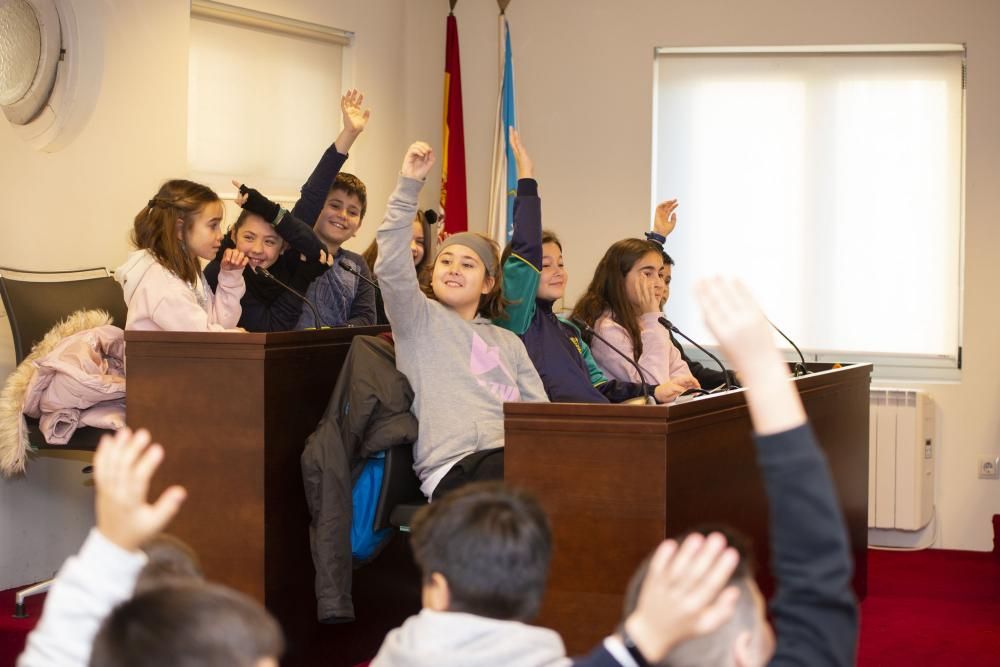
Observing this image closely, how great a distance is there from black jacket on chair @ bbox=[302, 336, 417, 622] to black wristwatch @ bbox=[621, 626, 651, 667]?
195 centimetres

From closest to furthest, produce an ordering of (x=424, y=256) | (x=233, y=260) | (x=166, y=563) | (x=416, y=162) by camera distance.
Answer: (x=166, y=563) → (x=416, y=162) → (x=233, y=260) → (x=424, y=256)

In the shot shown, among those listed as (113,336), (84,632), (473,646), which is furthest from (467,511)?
(113,336)

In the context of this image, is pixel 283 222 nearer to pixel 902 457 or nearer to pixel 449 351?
pixel 449 351

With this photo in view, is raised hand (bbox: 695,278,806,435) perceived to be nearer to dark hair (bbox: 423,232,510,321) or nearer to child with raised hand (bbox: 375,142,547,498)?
child with raised hand (bbox: 375,142,547,498)

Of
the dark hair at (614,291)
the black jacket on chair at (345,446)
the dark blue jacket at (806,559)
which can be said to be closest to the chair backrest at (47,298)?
the black jacket on chair at (345,446)

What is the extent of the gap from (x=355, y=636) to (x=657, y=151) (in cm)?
351

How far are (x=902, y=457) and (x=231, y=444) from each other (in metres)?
3.77

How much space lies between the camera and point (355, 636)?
3455mm

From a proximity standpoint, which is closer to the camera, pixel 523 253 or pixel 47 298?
pixel 523 253

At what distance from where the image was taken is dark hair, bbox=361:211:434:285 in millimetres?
4309

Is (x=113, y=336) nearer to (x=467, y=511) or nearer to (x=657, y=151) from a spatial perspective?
(x=467, y=511)

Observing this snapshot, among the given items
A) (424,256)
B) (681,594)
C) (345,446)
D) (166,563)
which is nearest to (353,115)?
(345,446)

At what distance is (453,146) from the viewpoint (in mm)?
6016

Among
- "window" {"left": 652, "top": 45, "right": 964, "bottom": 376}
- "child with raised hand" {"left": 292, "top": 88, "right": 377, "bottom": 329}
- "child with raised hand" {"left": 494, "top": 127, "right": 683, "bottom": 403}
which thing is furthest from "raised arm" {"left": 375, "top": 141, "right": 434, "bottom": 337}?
"window" {"left": 652, "top": 45, "right": 964, "bottom": 376}
